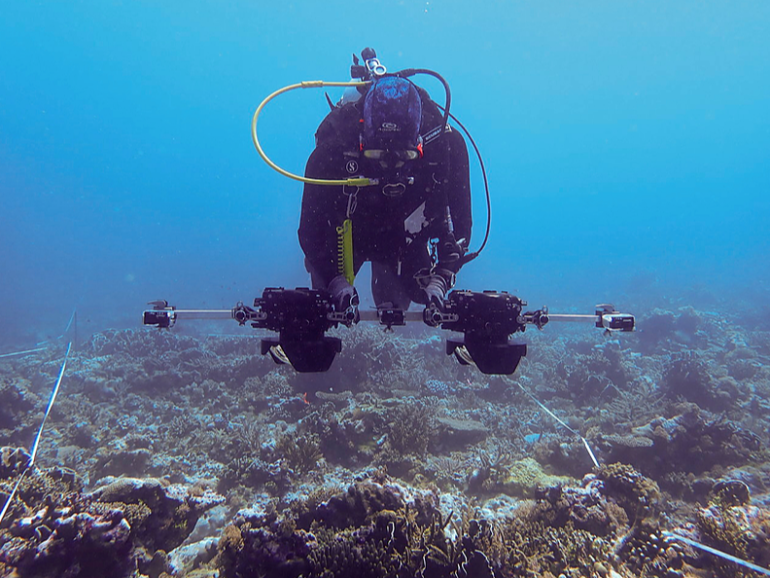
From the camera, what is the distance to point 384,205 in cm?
412

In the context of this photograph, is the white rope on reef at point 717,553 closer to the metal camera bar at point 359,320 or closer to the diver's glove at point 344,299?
the metal camera bar at point 359,320

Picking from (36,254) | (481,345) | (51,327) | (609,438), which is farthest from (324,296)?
(36,254)

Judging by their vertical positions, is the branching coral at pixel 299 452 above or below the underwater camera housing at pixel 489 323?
below

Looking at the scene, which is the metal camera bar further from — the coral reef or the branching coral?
the branching coral

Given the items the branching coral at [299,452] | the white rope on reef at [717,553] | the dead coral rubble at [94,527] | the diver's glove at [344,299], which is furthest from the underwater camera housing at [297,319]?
the white rope on reef at [717,553]

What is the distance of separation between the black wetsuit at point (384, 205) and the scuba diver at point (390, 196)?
1 cm

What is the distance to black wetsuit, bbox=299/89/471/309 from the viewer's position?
4086 mm

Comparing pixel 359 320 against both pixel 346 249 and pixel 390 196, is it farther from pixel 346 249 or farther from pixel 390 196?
pixel 390 196

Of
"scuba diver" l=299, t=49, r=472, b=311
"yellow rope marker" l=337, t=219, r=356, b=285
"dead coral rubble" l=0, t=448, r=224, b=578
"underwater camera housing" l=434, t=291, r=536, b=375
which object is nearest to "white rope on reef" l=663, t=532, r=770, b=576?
"underwater camera housing" l=434, t=291, r=536, b=375

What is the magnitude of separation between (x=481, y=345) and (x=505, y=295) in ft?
1.59

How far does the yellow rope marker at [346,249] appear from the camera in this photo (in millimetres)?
4039

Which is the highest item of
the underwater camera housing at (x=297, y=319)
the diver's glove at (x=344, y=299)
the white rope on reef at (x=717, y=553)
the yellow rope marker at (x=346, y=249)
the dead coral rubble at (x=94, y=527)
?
the yellow rope marker at (x=346, y=249)

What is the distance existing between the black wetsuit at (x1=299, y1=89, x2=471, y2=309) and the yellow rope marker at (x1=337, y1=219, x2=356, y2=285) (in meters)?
0.09

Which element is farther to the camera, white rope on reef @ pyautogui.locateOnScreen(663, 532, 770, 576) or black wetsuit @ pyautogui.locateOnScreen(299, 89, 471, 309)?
black wetsuit @ pyautogui.locateOnScreen(299, 89, 471, 309)
